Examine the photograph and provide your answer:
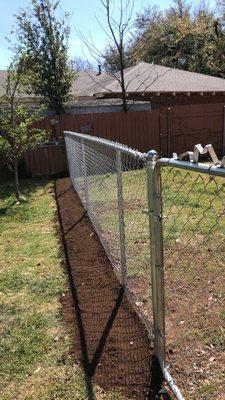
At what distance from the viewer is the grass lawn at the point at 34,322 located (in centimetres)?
298

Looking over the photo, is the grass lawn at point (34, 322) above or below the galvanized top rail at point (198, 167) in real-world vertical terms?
below

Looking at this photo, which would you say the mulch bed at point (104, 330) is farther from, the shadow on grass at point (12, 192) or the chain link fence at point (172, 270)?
the shadow on grass at point (12, 192)

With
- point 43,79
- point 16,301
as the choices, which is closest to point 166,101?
point 43,79

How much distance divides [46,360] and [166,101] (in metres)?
16.7

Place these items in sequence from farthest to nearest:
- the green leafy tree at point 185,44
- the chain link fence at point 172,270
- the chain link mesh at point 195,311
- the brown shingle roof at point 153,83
→ the green leafy tree at point 185,44 < the brown shingle roof at point 153,83 < the chain link mesh at point 195,311 < the chain link fence at point 172,270

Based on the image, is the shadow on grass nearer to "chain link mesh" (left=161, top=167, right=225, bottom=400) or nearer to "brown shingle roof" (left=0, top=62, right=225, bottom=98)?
"chain link mesh" (left=161, top=167, right=225, bottom=400)

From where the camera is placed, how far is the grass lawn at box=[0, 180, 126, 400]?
2980 mm

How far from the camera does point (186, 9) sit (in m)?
39.2

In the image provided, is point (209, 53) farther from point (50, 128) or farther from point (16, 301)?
point (16, 301)

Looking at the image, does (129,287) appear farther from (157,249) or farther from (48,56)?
(48,56)

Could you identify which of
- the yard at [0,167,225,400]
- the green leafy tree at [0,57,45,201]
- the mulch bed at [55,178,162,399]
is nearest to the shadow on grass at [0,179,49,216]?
the green leafy tree at [0,57,45,201]

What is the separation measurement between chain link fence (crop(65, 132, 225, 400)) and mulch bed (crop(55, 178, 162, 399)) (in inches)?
4.7

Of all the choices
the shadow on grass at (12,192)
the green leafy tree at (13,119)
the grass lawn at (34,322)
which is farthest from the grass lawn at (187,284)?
the green leafy tree at (13,119)

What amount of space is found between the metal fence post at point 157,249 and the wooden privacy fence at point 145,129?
34.2ft
